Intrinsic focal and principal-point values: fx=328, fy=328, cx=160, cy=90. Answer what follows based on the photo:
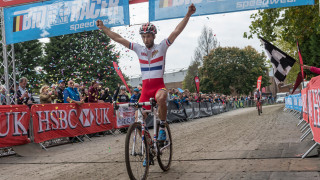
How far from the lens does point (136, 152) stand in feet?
14.6

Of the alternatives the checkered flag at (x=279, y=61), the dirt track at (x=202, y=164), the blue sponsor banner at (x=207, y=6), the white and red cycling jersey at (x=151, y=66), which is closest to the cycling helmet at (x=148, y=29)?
the white and red cycling jersey at (x=151, y=66)

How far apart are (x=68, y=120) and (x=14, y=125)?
7.27 ft

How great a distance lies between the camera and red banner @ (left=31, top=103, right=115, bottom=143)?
9828 millimetres

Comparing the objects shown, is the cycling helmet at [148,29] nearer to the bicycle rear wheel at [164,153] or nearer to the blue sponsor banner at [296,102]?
the bicycle rear wheel at [164,153]

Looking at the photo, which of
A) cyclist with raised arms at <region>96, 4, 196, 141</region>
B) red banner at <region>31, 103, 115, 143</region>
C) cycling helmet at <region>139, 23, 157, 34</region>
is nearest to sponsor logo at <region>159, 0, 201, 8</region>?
red banner at <region>31, 103, 115, 143</region>

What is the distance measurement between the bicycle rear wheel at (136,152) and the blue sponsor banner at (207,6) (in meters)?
6.07

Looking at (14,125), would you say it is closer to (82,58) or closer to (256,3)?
(256,3)

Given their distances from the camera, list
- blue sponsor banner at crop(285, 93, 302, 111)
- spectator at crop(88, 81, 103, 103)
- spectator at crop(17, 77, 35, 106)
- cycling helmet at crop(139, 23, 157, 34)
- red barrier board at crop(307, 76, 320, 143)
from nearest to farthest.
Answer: cycling helmet at crop(139, 23, 157, 34) → red barrier board at crop(307, 76, 320, 143) → spectator at crop(17, 77, 35, 106) → spectator at crop(88, 81, 103, 103) → blue sponsor banner at crop(285, 93, 302, 111)

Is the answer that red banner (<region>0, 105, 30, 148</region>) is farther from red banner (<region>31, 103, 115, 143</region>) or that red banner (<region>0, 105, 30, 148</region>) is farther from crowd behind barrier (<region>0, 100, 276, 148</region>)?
red banner (<region>31, 103, 115, 143</region>)

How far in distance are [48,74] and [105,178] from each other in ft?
119

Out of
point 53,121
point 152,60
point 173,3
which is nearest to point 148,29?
point 152,60

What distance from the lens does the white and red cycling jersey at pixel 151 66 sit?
202 inches

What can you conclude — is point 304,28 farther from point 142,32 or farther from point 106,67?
point 106,67

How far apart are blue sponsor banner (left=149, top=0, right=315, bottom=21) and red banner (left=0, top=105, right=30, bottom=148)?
185 inches
